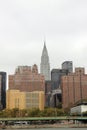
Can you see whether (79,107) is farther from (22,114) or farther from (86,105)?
(22,114)

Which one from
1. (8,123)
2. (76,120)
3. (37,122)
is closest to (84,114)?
(76,120)

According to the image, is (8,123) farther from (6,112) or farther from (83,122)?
(83,122)

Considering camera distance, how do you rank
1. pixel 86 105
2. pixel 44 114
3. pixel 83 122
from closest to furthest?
pixel 83 122 < pixel 44 114 < pixel 86 105

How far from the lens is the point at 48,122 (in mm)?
167875

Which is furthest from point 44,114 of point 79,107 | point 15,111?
point 79,107

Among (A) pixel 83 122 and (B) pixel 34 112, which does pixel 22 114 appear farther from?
(A) pixel 83 122

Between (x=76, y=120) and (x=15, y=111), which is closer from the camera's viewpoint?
(x=76, y=120)

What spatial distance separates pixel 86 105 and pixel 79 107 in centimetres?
393

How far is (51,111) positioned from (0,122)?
25.5 metres

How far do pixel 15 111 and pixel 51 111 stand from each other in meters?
18.1

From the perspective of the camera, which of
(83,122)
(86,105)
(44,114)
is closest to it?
(83,122)

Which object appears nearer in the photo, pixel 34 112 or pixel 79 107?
pixel 34 112

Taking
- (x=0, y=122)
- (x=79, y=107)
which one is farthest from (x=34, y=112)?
(x=79, y=107)

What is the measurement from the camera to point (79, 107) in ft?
646
